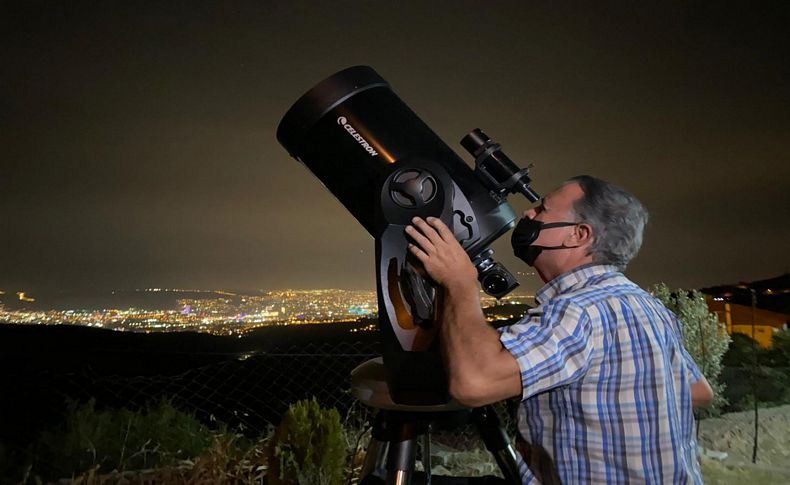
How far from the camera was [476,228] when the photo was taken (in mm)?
1796

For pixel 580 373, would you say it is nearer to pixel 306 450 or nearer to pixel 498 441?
pixel 498 441

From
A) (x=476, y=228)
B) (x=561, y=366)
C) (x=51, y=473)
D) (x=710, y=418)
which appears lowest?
(x=710, y=418)

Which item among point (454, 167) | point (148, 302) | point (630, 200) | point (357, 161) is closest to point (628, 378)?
point (630, 200)

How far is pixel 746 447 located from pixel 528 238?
157 inches

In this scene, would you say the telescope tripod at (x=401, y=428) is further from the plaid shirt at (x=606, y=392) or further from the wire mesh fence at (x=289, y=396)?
the wire mesh fence at (x=289, y=396)

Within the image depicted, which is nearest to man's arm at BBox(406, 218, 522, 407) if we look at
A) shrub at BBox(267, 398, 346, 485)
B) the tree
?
shrub at BBox(267, 398, 346, 485)

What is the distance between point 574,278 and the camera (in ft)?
5.75

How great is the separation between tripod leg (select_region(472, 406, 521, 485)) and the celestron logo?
0.89 m

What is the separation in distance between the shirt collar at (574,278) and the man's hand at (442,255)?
11.6 inches

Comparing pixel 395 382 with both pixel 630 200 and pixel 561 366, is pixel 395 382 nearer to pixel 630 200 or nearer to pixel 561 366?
pixel 561 366

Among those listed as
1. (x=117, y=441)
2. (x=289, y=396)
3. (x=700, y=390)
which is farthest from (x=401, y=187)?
(x=289, y=396)

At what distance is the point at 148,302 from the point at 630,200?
16816 mm

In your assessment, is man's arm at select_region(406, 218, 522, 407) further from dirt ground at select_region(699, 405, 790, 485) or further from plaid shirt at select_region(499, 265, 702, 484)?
dirt ground at select_region(699, 405, 790, 485)

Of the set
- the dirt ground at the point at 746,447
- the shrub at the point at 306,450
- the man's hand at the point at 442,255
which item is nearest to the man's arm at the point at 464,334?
the man's hand at the point at 442,255
